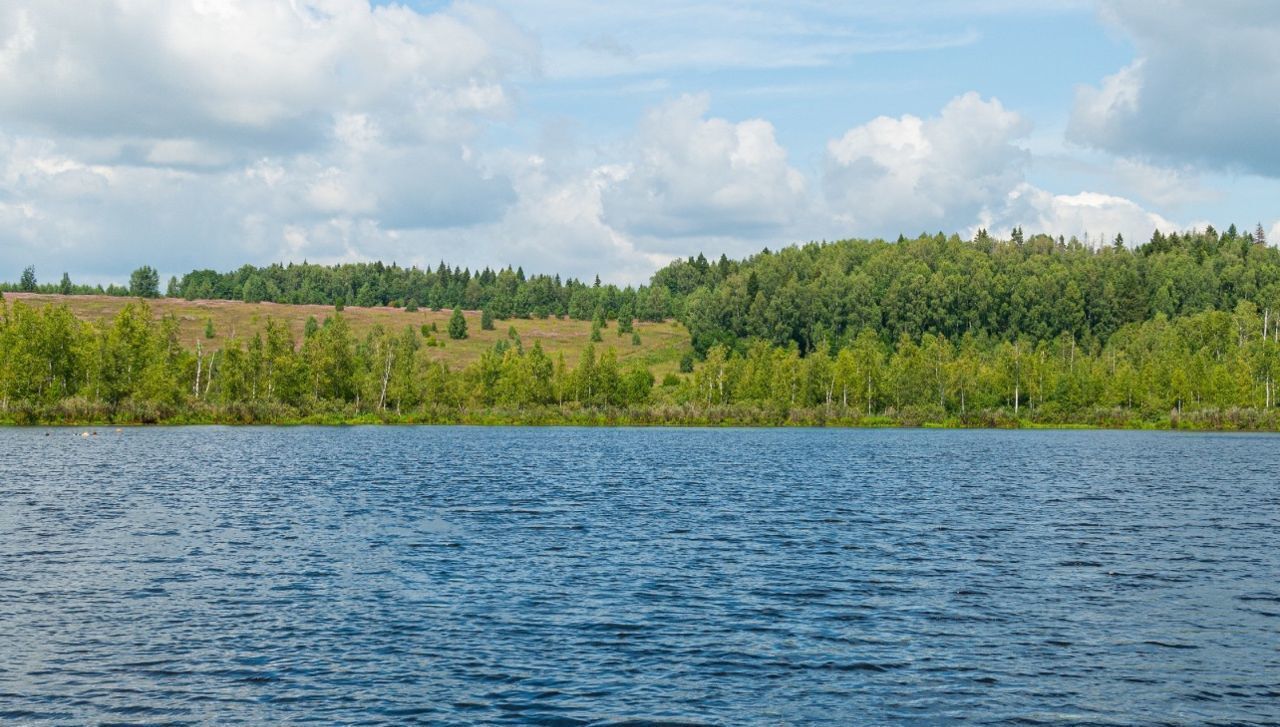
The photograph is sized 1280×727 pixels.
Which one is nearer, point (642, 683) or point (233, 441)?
point (642, 683)

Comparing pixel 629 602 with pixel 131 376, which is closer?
pixel 629 602

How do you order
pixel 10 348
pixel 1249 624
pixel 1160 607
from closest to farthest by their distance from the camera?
pixel 1249 624 → pixel 1160 607 → pixel 10 348

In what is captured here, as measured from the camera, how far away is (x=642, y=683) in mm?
26422

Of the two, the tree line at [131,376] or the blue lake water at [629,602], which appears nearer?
the blue lake water at [629,602]

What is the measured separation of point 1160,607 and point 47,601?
38.2m

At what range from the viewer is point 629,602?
36031mm

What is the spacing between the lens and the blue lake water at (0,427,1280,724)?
996 inches

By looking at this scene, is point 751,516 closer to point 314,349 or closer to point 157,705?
point 157,705

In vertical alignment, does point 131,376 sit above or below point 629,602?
above

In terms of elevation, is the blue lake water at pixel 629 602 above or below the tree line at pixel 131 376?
below

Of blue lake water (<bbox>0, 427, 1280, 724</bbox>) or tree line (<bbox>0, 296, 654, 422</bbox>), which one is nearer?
blue lake water (<bbox>0, 427, 1280, 724</bbox>)

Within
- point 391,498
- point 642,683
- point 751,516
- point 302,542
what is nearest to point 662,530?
point 751,516

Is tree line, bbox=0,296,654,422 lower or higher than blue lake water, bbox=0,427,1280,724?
higher

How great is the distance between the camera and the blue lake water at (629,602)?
2530 cm
